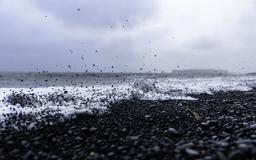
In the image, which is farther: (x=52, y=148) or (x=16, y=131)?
(x=16, y=131)

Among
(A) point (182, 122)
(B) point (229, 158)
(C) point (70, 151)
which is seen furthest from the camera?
(A) point (182, 122)

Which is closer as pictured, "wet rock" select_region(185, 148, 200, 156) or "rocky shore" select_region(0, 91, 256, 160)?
"wet rock" select_region(185, 148, 200, 156)

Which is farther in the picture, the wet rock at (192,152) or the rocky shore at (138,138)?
the rocky shore at (138,138)

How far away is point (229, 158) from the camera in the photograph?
605 cm

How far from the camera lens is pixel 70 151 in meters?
7.34

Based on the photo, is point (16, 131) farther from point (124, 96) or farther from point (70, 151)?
point (124, 96)

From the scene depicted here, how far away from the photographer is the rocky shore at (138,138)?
6758 millimetres

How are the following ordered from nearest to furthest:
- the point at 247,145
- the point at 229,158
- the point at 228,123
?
the point at 229,158
the point at 247,145
the point at 228,123

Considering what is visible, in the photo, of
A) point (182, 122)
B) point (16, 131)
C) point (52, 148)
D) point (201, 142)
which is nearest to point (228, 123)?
point (182, 122)

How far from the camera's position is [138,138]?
26.2 ft

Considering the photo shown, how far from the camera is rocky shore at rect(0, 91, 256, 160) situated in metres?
6.76

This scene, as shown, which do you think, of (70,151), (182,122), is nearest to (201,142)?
(70,151)

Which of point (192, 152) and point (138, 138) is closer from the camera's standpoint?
point (192, 152)

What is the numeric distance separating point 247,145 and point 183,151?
1091mm
